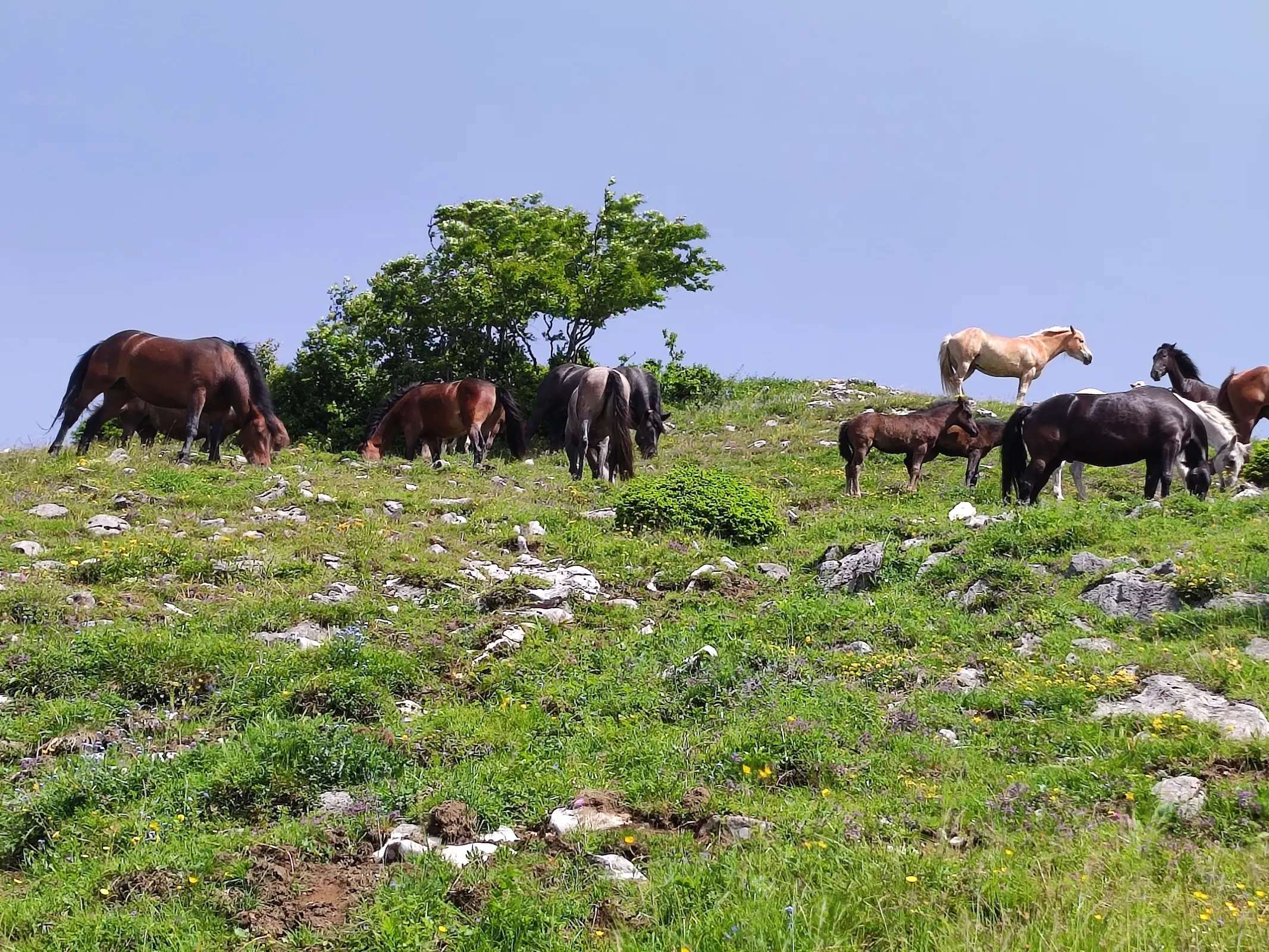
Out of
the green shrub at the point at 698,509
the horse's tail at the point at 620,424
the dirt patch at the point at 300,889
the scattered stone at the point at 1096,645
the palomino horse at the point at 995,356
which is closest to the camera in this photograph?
the dirt patch at the point at 300,889

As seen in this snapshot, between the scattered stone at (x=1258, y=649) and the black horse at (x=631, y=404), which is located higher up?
the black horse at (x=631, y=404)

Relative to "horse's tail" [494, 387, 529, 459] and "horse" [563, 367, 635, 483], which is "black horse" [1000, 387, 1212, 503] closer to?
"horse" [563, 367, 635, 483]

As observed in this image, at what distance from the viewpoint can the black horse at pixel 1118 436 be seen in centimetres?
1311

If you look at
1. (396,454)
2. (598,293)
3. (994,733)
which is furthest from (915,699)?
(598,293)

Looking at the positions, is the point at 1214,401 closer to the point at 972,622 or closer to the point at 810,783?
the point at 972,622

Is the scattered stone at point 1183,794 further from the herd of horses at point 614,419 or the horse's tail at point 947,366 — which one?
the horse's tail at point 947,366

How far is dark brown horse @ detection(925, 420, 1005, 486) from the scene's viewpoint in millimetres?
18375

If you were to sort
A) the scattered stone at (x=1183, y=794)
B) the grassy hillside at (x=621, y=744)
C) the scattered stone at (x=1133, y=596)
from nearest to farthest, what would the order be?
the grassy hillside at (x=621, y=744), the scattered stone at (x=1183, y=794), the scattered stone at (x=1133, y=596)

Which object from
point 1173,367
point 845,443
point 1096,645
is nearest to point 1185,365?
point 1173,367

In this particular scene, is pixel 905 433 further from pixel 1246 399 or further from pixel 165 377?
pixel 165 377

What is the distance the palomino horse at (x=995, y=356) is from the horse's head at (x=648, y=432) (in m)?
8.84

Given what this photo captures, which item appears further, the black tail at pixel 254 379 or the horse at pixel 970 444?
the horse at pixel 970 444

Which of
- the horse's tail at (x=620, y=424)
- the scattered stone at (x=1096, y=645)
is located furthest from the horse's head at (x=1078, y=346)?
the scattered stone at (x=1096, y=645)

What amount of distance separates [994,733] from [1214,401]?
16.1 meters
